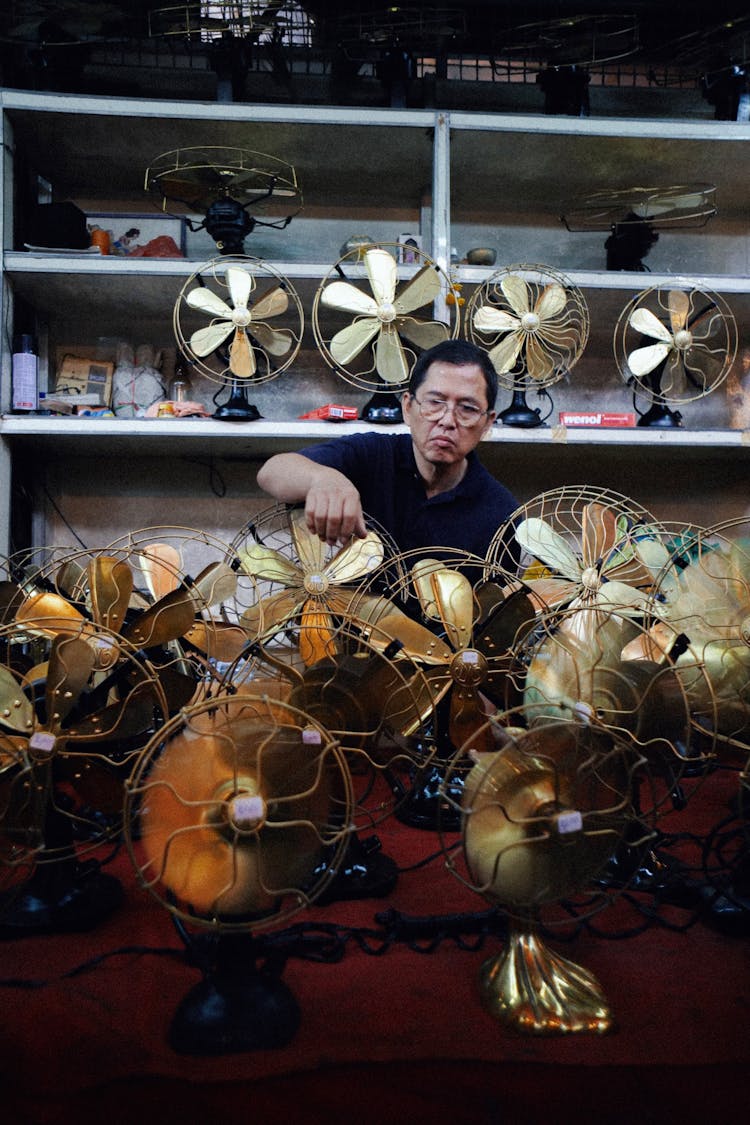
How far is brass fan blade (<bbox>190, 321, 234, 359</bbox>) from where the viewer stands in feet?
9.69

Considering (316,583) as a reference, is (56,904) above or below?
below

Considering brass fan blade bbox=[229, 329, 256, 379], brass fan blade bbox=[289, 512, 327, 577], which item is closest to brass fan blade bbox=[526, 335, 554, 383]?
brass fan blade bbox=[229, 329, 256, 379]

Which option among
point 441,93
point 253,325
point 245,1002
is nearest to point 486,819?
point 245,1002

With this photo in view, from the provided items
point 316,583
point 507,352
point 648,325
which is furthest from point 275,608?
point 648,325

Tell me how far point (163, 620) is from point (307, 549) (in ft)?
2.34

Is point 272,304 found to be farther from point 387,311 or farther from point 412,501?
point 412,501

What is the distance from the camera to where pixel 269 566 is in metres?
2.07

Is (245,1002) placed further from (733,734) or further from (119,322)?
(119,322)

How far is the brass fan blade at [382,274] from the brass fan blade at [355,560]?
1279mm

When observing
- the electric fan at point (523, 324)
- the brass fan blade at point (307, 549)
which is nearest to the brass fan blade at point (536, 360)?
the electric fan at point (523, 324)

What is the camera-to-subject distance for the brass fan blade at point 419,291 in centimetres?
289

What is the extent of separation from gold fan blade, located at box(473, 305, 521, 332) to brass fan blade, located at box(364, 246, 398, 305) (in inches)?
12.9

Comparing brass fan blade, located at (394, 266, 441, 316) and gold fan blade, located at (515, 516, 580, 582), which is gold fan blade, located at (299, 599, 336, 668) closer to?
gold fan blade, located at (515, 516, 580, 582)

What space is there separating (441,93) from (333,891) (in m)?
3.45
